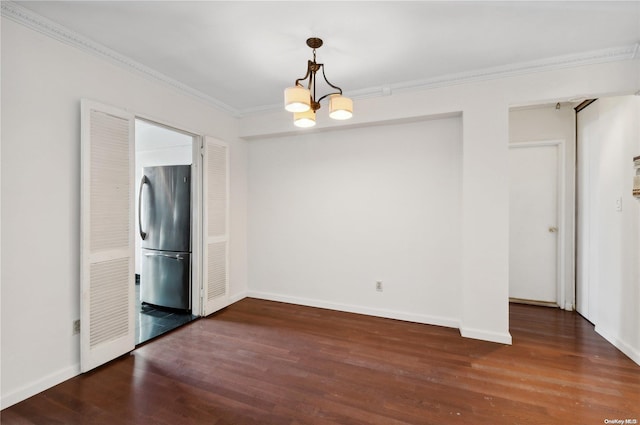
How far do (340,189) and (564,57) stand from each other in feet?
8.11

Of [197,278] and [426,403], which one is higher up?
[197,278]

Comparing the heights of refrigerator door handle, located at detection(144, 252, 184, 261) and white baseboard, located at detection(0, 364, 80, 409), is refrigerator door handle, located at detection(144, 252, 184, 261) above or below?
above

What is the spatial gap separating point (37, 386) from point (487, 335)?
375 cm

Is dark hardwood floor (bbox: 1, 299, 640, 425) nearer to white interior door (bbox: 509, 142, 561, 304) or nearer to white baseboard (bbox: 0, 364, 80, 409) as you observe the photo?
white baseboard (bbox: 0, 364, 80, 409)

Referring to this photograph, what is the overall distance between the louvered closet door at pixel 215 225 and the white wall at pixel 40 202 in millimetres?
1218

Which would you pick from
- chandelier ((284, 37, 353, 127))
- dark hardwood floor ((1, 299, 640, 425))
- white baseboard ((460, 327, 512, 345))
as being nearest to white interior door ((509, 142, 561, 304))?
dark hardwood floor ((1, 299, 640, 425))

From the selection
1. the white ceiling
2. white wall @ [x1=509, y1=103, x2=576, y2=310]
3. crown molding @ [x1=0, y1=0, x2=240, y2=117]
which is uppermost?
the white ceiling

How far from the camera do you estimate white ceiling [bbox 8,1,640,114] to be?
1929mm

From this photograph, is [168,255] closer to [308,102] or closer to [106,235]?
[106,235]

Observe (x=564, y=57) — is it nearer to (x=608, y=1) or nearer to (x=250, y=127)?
(x=608, y=1)

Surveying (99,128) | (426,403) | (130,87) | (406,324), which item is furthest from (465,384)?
(130,87)

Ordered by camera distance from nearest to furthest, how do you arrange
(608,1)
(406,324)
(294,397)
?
(608,1) → (294,397) → (406,324)

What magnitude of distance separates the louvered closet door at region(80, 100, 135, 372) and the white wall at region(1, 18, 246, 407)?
0.11 metres

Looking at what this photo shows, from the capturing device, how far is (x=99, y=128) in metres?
Result: 2.32
